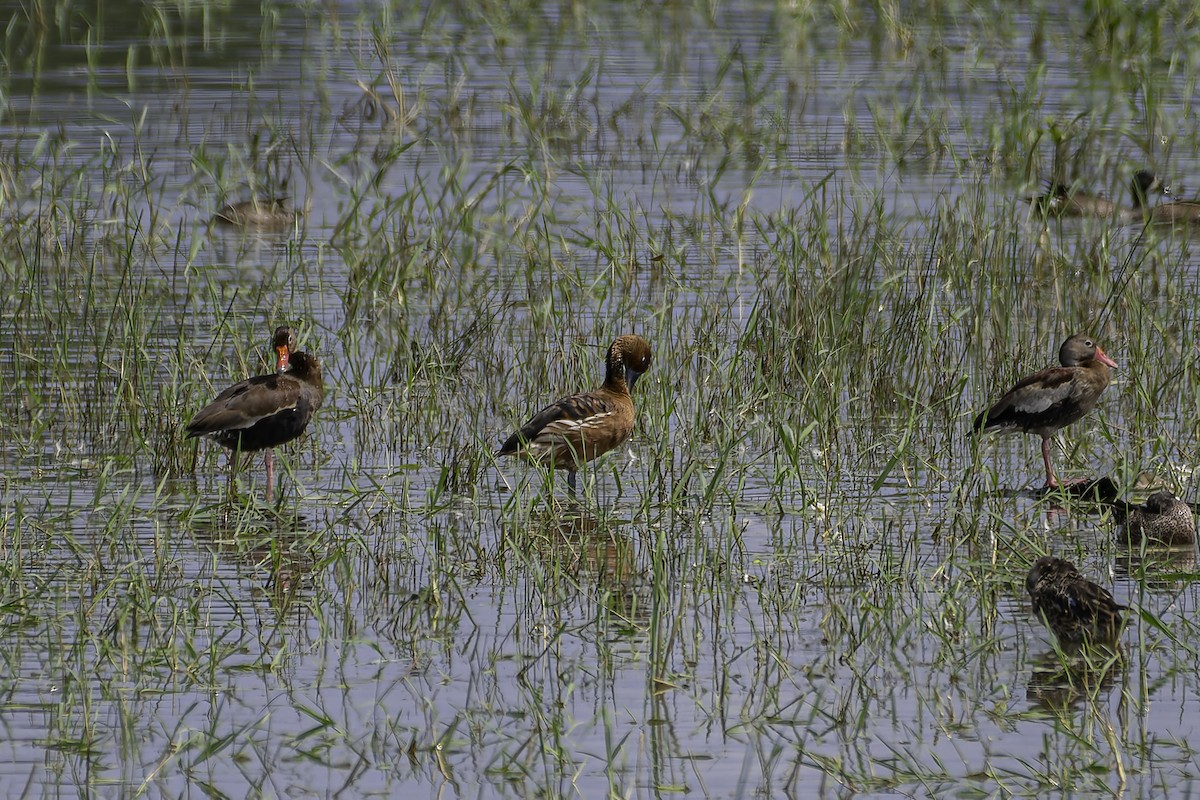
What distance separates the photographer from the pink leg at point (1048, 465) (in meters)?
9.70

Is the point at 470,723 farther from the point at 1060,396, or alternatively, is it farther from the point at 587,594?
the point at 1060,396

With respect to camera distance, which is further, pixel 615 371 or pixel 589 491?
pixel 615 371

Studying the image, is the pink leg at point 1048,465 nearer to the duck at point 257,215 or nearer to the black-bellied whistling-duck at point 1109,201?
the black-bellied whistling-duck at point 1109,201

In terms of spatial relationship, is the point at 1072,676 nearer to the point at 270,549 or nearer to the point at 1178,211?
the point at 270,549

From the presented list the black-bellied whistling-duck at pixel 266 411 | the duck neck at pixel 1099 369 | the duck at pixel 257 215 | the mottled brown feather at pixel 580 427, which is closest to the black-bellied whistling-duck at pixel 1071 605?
the mottled brown feather at pixel 580 427

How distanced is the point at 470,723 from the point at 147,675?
1212 millimetres

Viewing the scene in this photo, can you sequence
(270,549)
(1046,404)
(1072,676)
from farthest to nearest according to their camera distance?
(1046,404) → (270,549) → (1072,676)

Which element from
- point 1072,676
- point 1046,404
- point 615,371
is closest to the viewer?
point 1072,676

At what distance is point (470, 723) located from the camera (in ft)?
21.5

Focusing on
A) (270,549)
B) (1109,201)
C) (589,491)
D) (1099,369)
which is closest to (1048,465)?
(1099,369)

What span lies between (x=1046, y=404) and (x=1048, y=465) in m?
0.37

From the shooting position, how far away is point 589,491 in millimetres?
9820

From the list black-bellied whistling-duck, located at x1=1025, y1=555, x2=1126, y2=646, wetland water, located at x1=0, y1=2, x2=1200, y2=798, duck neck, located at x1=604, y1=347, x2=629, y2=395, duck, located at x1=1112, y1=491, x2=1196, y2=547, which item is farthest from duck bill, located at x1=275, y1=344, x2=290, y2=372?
black-bellied whistling-duck, located at x1=1025, y1=555, x2=1126, y2=646

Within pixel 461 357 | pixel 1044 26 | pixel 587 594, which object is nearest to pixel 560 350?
pixel 461 357
